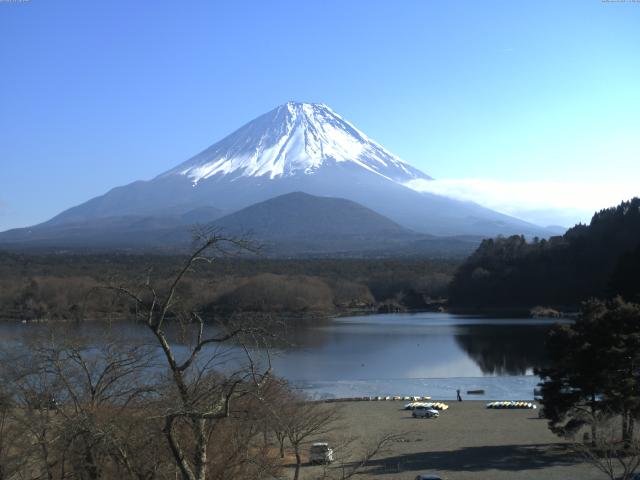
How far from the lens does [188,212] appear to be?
109 metres

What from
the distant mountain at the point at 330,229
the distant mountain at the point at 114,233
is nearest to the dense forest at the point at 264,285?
the distant mountain at the point at 114,233

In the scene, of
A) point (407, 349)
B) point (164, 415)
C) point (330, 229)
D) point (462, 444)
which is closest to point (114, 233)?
point (330, 229)

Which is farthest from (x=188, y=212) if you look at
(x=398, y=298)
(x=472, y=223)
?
(x=398, y=298)

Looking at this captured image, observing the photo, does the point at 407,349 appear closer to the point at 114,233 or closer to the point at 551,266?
the point at 551,266

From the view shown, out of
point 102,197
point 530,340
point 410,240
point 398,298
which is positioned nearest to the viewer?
point 530,340

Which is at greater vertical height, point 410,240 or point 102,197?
point 102,197

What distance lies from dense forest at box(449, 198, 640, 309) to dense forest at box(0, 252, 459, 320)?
12.0ft

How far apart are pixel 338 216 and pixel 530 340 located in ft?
269

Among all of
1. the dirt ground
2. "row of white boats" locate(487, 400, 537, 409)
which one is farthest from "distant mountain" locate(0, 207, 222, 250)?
the dirt ground

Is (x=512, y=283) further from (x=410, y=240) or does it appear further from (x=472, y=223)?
(x=472, y=223)

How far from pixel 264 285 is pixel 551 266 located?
1455 centimetres

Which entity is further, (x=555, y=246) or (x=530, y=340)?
(x=555, y=246)

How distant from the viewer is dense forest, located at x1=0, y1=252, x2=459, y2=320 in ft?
111

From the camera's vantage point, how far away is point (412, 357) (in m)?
22.4
